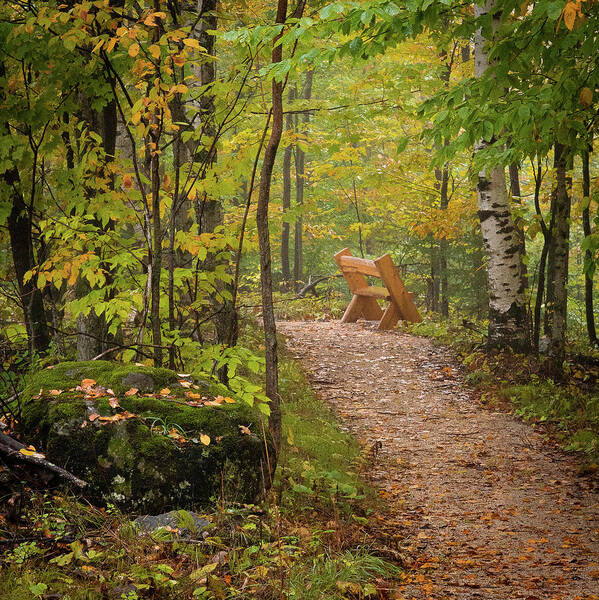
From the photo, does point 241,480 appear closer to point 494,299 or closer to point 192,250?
point 192,250

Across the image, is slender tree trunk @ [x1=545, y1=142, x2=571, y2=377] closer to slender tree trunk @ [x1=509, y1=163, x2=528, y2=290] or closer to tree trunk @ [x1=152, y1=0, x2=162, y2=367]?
slender tree trunk @ [x1=509, y1=163, x2=528, y2=290]

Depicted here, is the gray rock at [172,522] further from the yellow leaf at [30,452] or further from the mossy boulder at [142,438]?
the yellow leaf at [30,452]

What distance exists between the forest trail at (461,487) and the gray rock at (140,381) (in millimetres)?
2132

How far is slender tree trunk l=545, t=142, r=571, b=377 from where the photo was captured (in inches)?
302

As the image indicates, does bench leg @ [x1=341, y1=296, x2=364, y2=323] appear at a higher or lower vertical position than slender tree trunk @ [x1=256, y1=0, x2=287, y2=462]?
lower

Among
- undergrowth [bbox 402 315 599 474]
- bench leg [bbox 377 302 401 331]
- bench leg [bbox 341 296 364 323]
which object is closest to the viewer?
undergrowth [bbox 402 315 599 474]

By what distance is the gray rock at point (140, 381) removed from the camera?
3930mm

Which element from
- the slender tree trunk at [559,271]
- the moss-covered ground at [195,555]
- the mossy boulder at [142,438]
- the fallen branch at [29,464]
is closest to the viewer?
the moss-covered ground at [195,555]

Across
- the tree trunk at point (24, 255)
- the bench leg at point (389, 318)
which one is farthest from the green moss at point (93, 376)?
the bench leg at point (389, 318)

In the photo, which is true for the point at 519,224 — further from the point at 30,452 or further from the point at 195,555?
the point at 30,452

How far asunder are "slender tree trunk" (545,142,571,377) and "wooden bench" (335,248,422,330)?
4.44 meters

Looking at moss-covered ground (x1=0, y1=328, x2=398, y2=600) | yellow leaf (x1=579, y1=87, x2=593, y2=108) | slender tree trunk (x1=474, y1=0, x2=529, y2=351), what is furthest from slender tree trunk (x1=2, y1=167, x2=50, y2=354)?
slender tree trunk (x1=474, y1=0, x2=529, y2=351)

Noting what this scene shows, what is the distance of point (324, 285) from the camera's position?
2230cm

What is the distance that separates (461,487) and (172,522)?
3225 mm
